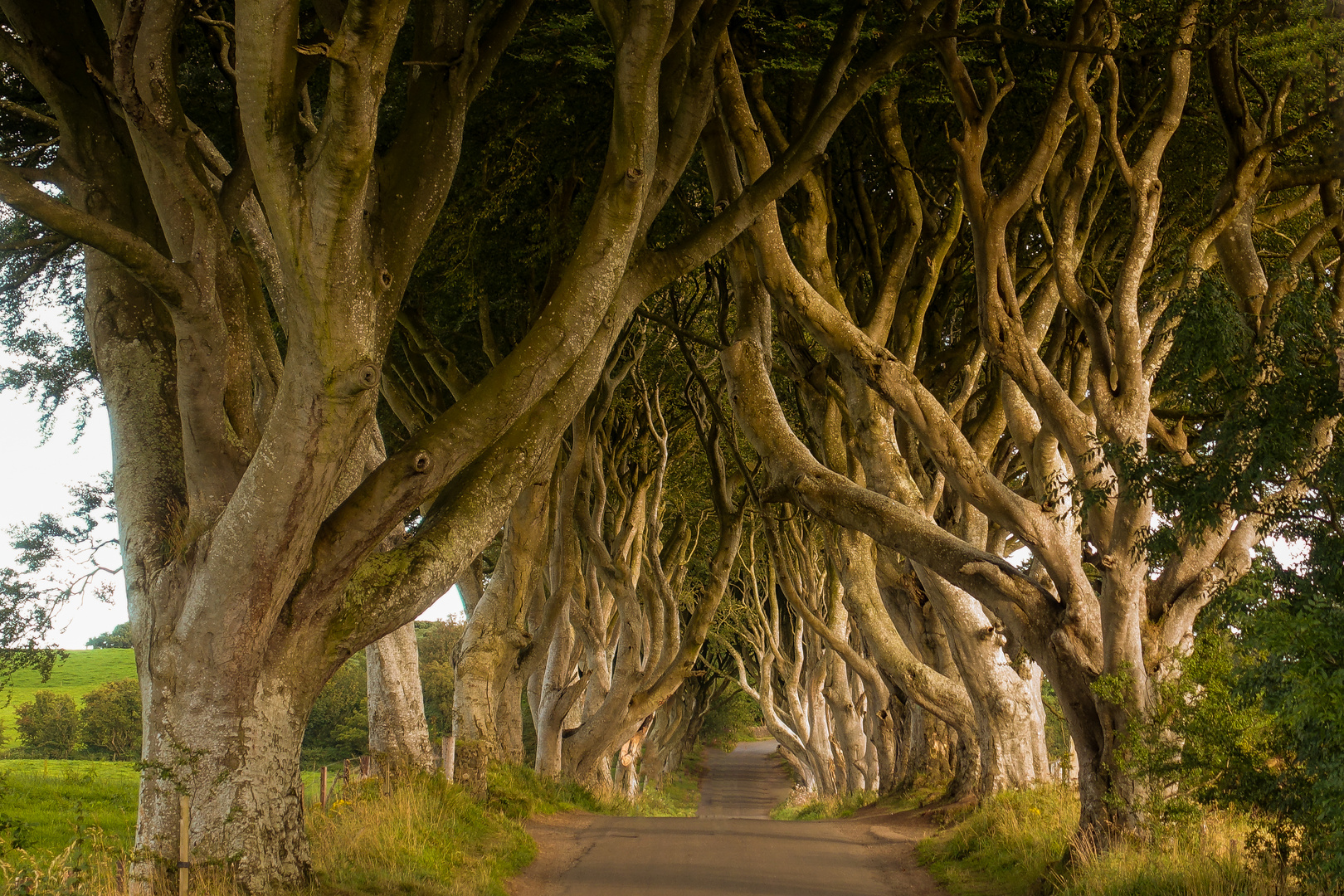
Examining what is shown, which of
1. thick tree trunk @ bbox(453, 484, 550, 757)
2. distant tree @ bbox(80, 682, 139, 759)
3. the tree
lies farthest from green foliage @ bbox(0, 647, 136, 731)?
the tree

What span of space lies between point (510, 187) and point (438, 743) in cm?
718

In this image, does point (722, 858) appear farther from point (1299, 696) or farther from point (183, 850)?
point (1299, 696)

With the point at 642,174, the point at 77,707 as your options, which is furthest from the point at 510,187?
the point at 77,707

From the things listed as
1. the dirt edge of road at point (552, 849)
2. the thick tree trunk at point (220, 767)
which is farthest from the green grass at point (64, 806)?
the dirt edge of road at point (552, 849)

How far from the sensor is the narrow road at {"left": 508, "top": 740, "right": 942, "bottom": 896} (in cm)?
987

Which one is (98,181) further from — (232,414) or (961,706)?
(961,706)

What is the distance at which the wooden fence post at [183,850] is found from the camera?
6.00 m

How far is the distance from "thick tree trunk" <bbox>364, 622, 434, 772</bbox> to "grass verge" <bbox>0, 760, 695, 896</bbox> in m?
0.60

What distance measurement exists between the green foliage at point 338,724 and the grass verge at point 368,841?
33994 mm

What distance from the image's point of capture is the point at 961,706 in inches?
551

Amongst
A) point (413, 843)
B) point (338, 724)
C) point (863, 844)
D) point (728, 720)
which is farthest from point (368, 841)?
point (728, 720)

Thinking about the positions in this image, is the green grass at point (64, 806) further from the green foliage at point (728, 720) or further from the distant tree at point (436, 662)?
the green foliage at point (728, 720)

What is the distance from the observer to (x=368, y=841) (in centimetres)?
862

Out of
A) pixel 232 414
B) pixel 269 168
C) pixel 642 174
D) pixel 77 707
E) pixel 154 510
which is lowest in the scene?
pixel 77 707
